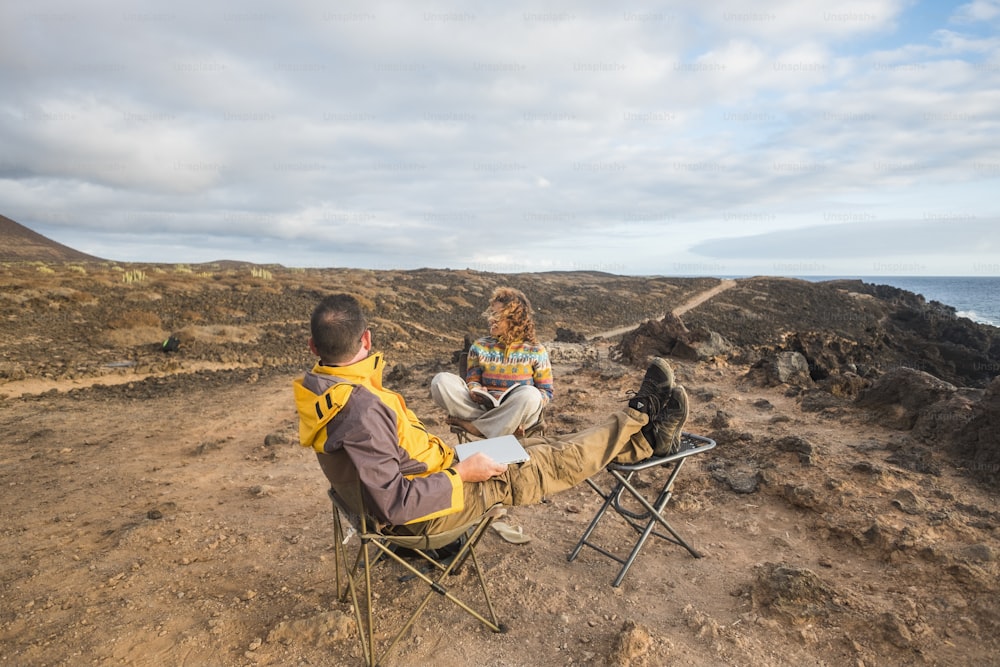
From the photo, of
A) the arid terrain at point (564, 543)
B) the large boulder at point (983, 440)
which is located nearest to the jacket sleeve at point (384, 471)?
the arid terrain at point (564, 543)

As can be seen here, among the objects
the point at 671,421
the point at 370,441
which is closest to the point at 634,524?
the point at 671,421

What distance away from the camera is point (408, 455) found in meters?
2.55

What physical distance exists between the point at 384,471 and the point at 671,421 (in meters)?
1.72

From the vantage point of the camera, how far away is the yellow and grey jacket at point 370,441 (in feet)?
7.39

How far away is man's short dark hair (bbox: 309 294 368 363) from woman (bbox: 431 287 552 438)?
169cm

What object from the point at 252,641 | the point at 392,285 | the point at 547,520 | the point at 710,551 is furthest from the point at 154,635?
the point at 392,285

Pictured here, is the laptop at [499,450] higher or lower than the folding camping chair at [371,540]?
higher

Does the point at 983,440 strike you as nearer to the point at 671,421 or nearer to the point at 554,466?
the point at 671,421

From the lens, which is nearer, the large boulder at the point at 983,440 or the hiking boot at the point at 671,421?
the hiking boot at the point at 671,421

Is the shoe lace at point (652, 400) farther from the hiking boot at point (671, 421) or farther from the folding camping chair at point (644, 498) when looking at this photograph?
the folding camping chair at point (644, 498)

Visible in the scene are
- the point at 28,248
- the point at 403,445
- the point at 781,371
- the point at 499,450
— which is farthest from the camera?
the point at 28,248

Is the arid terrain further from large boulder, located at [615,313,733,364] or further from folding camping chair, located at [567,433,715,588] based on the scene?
large boulder, located at [615,313,733,364]

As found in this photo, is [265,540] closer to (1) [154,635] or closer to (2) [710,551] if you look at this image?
(1) [154,635]

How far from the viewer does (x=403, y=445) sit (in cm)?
259
